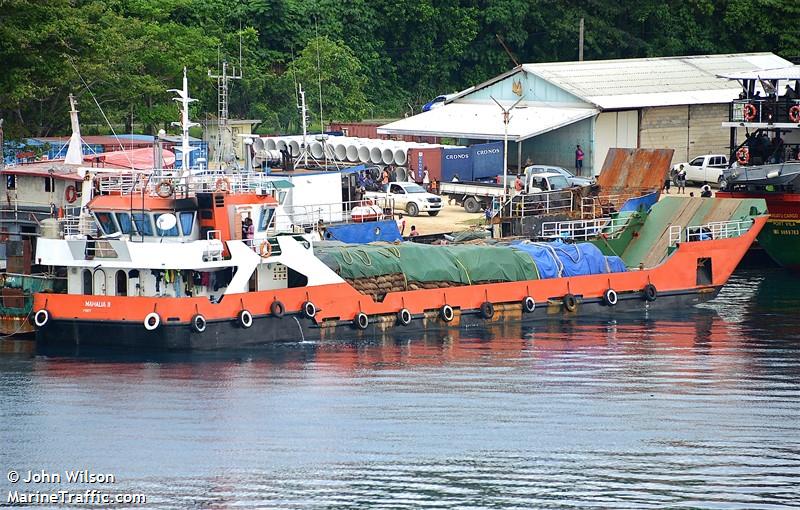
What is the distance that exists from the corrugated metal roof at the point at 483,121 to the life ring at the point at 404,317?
70.4 feet

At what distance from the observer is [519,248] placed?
127 feet

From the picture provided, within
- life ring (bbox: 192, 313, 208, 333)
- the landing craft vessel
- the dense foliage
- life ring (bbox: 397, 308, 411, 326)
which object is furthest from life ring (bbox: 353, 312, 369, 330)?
the dense foliage

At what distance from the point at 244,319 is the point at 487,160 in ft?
82.8

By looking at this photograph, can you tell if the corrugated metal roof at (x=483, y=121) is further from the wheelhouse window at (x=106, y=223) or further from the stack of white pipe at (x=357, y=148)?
the wheelhouse window at (x=106, y=223)

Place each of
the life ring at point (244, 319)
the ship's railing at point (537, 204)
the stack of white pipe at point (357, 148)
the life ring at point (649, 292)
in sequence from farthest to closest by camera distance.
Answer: the stack of white pipe at point (357, 148) < the ship's railing at point (537, 204) < the life ring at point (649, 292) < the life ring at point (244, 319)

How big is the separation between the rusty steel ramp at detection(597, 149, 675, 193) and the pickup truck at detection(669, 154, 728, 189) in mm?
10436

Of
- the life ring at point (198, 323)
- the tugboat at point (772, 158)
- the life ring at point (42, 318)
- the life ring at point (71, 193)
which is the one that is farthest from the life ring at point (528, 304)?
the life ring at point (71, 193)

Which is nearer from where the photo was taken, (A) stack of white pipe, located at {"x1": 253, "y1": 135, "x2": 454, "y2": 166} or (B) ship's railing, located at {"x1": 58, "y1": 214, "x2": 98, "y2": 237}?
(B) ship's railing, located at {"x1": 58, "y1": 214, "x2": 98, "y2": 237}

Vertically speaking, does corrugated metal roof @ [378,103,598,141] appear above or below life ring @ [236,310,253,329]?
above

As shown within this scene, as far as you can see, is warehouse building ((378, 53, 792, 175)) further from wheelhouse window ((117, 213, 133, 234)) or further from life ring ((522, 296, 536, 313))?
wheelhouse window ((117, 213, 133, 234))

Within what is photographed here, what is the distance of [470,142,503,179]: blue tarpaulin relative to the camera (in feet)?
186

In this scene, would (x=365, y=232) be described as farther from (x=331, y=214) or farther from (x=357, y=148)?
(x=357, y=148)

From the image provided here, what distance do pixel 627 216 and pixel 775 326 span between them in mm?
6083

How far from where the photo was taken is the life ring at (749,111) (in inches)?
1951
